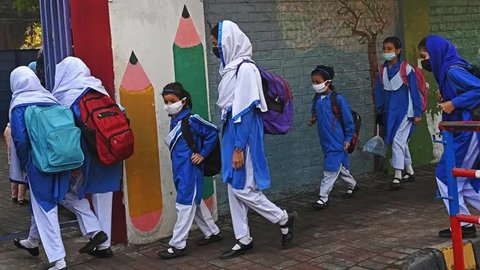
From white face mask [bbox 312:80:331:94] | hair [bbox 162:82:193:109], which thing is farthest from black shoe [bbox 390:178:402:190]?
hair [bbox 162:82:193:109]

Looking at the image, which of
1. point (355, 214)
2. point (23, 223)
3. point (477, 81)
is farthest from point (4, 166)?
point (477, 81)

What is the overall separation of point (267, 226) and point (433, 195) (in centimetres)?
219

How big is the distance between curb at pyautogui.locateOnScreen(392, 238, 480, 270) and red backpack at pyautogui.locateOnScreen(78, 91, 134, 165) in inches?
93.0

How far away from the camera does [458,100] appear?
5328 millimetres

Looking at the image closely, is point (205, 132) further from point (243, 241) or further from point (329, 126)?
point (329, 126)

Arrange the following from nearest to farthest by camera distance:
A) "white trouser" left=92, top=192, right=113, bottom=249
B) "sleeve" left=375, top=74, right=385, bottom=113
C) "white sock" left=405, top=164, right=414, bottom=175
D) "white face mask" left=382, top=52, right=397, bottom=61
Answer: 1. "white trouser" left=92, top=192, right=113, bottom=249
2. "white face mask" left=382, top=52, right=397, bottom=61
3. "sleeve" left=375, top=74, right=385, bottom=113
4. "white sock" left=405, top=164, right=414, bottom=175

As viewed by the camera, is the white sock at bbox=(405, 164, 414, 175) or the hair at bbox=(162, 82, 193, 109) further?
the white sock at bbox=(405, 164, 414, 175)

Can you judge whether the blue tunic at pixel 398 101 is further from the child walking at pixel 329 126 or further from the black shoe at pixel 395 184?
the child walking at pixel 329 126

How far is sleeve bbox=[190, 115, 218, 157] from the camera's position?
18.2 ft

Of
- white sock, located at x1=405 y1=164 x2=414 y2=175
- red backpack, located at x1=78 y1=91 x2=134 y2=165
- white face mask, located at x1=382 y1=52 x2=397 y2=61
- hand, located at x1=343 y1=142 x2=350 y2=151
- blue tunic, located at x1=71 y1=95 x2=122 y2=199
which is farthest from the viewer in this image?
white sock, located at x1=405 y1=164 x2=414 y2=175

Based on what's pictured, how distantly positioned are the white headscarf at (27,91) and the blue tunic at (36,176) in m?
0.07

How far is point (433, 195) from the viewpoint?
24.5 ft

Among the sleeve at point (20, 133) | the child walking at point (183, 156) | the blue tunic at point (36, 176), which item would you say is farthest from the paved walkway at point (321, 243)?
the sleeve at point (20, 133)

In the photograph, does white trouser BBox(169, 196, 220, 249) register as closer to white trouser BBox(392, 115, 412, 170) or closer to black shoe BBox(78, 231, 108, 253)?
black shoe BBox(78, 231, 108, 253)
